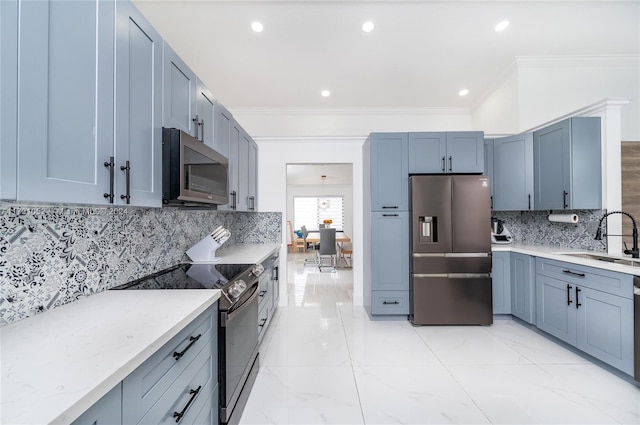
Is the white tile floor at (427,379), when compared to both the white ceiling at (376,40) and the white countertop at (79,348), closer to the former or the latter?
the white countertop at (79,348)

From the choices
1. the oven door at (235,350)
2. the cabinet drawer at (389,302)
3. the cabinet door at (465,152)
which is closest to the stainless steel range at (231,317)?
the oven door at (235,350)

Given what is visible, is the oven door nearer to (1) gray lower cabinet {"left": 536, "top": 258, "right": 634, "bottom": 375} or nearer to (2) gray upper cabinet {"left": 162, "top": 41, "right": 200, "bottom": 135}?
(2) gray upper cabinet {"left": 162, "top": 41, "right": 200, "bottom": 135}

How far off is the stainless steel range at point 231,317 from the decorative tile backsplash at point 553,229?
3421mm

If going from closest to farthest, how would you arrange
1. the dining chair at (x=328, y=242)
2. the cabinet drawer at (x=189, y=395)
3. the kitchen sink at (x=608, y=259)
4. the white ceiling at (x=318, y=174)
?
the cabinet drawer at (x=189, y=395)
the kitchen sink at (x=608, y=259)
the dining chair at (x=328, y=242)
the white ceiling at (x=318, y=174)

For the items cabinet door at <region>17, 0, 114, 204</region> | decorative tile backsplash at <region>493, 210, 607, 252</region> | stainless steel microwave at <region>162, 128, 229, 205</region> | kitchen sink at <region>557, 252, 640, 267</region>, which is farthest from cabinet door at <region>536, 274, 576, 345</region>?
cabinet door at <region>17, 0, 114, 204</region>

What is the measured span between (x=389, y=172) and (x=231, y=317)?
2.47 meters

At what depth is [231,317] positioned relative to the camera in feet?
4.75

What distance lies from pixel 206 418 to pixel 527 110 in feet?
14.5

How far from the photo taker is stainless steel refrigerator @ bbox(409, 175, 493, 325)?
2.96 metres

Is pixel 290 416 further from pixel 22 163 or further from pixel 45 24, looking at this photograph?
pixel 45 24

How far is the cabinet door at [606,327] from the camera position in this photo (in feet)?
6.21

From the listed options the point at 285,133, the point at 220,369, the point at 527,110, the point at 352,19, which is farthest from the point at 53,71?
the point at 527,110

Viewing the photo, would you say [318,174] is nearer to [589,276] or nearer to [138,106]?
[589,276]

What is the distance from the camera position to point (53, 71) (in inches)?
31.9
